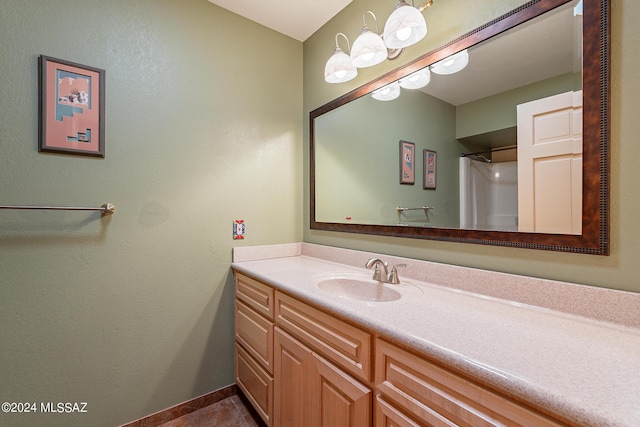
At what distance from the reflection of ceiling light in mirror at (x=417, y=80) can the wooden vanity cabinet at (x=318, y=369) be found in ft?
3.80

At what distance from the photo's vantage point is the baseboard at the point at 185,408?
4.96ft

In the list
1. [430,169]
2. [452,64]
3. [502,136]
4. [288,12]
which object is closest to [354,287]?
[430,169]

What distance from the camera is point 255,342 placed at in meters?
1.52

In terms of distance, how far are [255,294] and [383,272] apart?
2.31ft

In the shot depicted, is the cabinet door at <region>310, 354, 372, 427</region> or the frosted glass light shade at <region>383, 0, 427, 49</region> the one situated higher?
the frosted glass light shade at <region>383, 0, 427, 49</region>

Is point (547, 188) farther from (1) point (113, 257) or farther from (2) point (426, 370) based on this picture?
(1) point (113, 257)

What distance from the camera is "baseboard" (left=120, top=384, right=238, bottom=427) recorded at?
151 cm

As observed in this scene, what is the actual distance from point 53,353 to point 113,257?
0.48 m

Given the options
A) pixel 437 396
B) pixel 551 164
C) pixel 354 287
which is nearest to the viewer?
pixel 437 396

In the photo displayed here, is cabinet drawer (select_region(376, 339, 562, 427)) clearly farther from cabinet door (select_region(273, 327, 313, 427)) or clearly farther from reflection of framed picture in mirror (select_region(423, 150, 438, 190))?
reflection of framed picture in mirror (select_region(423, 150, 438, 190))

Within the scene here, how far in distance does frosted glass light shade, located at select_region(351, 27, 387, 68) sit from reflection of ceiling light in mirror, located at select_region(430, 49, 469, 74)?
0.86 ft

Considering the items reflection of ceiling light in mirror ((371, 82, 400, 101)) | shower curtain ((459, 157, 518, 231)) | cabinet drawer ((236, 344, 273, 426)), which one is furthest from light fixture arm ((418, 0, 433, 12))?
cabinet drawer ((236, 344, 273, 426))

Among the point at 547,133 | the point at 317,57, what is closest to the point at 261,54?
the point at 317,57

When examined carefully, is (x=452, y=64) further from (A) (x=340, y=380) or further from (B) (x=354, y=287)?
(A) (x=340, y=380)
